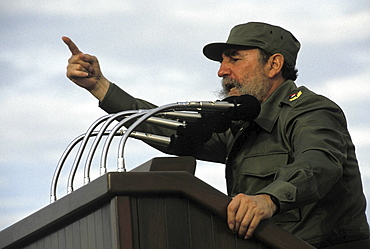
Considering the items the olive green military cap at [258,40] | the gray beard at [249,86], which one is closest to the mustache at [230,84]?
the gray beard at [249,86]

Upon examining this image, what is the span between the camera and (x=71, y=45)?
278 cm

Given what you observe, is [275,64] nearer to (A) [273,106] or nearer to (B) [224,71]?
(B) [224,71]

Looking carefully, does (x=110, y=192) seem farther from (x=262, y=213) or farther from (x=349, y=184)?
(x=349, y=184)

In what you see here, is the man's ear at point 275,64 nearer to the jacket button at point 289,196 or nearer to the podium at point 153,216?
the jacket button at point 289,196

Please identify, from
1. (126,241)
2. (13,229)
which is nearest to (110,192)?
(126,241)

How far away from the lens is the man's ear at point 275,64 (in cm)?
324

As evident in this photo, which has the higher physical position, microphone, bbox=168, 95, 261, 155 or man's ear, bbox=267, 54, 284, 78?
man's ear, bbox=267, 54, 284, 78

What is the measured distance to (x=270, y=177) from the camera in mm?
2707

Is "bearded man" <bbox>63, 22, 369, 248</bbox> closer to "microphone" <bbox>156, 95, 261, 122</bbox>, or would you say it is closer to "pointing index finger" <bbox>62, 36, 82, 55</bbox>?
"pointing index finger" <bbox>62, 36, 82, 55</bbox>

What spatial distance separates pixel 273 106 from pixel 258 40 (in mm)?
476

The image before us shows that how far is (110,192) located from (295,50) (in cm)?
187

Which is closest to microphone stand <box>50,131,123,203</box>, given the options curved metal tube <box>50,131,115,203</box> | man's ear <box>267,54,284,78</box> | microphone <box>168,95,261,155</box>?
curved metal tube <box>50,131,115,203</box>

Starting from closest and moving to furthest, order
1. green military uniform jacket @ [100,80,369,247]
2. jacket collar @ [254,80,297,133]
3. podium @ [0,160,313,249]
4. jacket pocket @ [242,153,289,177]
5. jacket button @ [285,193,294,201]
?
podium @ [0,160,313,249]
jacket button @ [285,193,294,201]
green military uniform jacket @ [100,80,369,247]
jacket pocket @ [242,153,289,177]
jacket collar @ [254,80,297,133]

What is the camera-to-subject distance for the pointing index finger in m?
2.75
